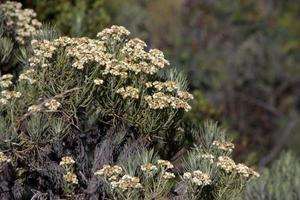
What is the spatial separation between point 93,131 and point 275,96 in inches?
439

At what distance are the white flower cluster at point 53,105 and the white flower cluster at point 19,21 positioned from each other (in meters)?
1.46

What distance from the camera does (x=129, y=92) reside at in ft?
17.7

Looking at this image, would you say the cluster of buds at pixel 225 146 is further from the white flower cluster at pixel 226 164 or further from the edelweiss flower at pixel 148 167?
the edelweiss flower at pixel 148 167

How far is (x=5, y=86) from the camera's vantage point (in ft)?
19.0

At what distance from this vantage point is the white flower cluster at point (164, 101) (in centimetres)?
534

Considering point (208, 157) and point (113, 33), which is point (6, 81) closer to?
point (113, 33)

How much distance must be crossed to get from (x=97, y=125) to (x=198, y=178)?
45.2 inches

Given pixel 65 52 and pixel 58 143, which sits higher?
pixel 65 52

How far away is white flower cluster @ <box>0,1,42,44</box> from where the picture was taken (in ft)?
22.2

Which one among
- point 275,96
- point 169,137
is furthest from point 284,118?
point 169,137

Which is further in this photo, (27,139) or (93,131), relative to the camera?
(93,131)

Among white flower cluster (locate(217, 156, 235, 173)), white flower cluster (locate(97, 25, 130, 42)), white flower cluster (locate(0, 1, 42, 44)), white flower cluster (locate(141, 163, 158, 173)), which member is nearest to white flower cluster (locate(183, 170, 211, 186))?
white flower cluster (locate(217, 156, 235, 173))

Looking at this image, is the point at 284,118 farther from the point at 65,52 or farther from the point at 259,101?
the point at 65,52

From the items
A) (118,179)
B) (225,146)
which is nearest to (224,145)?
(225,146)
